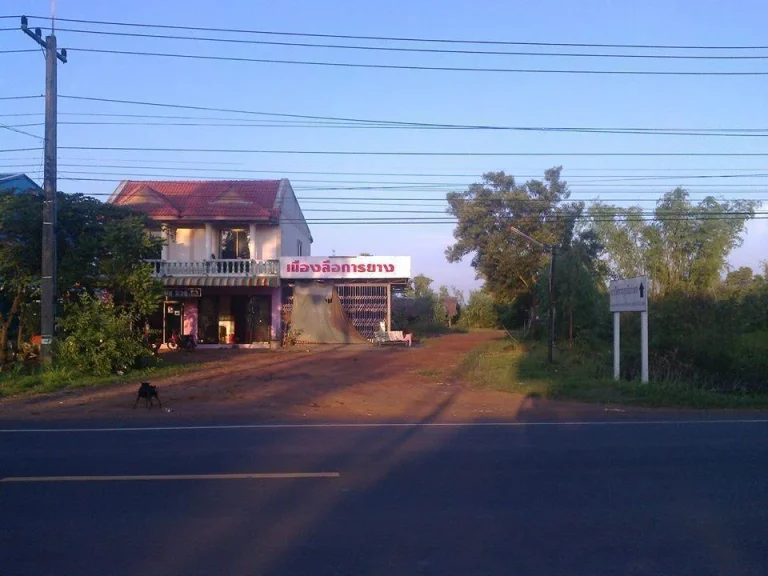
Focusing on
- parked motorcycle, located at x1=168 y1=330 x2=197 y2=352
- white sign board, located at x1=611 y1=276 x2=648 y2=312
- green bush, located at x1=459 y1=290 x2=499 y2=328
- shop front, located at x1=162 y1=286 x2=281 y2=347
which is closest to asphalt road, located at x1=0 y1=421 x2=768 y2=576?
white sign board, located at x1=611 y1=276 x2=648 y2=312

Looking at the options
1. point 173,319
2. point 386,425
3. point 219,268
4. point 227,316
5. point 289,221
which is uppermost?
point 289,221

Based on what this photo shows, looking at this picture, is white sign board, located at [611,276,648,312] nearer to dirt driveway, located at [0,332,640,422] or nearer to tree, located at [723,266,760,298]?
dirt driveway, located at [0,332,640,422]

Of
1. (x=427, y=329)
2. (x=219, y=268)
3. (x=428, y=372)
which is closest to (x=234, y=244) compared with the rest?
(x=219, y=268)

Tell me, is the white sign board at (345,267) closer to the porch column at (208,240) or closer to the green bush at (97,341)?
the porch column at (208,240)

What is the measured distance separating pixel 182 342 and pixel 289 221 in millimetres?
8265

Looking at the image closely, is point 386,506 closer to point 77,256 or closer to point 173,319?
point 77,256

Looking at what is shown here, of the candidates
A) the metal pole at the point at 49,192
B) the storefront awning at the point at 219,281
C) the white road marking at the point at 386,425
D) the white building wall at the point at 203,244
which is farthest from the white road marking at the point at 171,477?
the white building wall at the point at 203,244

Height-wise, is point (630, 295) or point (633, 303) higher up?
point (630, 295)

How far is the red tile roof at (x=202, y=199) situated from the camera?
112 ft

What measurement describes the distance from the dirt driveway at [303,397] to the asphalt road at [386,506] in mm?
3452

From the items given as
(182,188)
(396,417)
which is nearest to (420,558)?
(396,417)

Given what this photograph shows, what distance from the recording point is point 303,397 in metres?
18.1

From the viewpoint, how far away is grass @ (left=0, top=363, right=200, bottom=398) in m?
18.8

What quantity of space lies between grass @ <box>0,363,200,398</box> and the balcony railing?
11792mm
